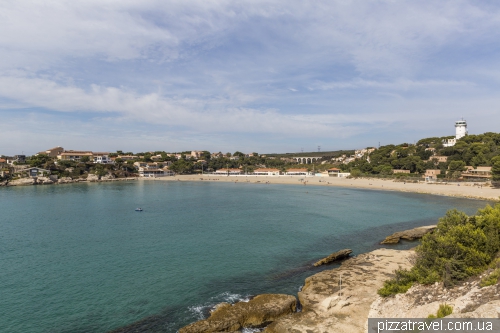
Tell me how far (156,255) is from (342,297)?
1654cm

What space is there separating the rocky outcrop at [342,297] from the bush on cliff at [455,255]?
1723mm

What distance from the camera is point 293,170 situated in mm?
134250

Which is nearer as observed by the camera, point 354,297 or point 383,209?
point 354,297

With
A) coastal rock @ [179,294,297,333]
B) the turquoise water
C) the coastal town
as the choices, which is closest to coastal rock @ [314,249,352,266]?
the turquoise water

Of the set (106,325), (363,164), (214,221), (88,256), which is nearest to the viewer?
(106,325)

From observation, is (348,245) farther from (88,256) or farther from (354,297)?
(88,256)

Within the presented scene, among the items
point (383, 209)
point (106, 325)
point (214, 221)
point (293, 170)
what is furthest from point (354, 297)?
point (293, 170)

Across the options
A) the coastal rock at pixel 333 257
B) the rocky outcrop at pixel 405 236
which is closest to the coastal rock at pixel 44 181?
the coastal rock at pixel 333 257

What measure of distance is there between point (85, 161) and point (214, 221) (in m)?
103

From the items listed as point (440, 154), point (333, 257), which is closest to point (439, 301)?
point (333, 257)

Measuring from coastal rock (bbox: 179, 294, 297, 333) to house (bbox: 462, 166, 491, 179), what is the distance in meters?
85.0

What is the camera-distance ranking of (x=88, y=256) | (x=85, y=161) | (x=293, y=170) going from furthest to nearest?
(x=293, y=170), (x=85, y=161), (x=88, y=256)

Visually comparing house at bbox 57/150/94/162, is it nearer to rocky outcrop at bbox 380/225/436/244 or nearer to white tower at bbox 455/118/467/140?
rocky outcrop at bbox 380/225/436/244

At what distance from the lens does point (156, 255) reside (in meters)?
26.0
